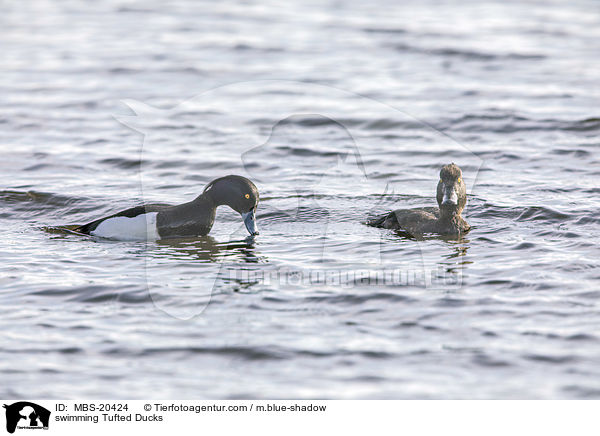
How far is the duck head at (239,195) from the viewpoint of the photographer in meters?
11.3

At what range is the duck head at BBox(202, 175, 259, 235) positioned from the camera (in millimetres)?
11320

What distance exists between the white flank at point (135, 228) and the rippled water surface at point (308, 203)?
163mm

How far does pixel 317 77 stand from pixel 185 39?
6.55m

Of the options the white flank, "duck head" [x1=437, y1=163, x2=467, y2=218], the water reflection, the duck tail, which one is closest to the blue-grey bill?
the water reflection

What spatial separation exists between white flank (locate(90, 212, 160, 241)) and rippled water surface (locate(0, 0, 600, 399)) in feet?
0.53

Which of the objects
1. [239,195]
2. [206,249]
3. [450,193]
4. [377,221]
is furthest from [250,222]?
[450,193]

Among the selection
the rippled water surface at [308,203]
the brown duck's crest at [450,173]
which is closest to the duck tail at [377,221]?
the rippled water surface at [308,203]

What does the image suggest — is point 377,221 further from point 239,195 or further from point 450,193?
point 239,195

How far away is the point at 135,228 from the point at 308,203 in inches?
115

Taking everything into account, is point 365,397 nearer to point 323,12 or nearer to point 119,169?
point 119,169

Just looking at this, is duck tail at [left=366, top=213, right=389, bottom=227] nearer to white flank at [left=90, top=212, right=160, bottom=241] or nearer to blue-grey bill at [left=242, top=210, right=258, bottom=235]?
blue-grey bill at [left=242, top=210, right=258, bottom=235]

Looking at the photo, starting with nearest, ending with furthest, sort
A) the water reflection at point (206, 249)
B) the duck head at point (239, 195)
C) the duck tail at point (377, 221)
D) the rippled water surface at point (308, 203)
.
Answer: the rippled water surface at point (308, 203), the water reflection at point (206, 249), the duck head at point (239, 195), the duck tail at point (377, 221)

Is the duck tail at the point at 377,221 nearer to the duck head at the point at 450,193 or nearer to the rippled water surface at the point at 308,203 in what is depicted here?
the rippled water surface at the point at 308,203
